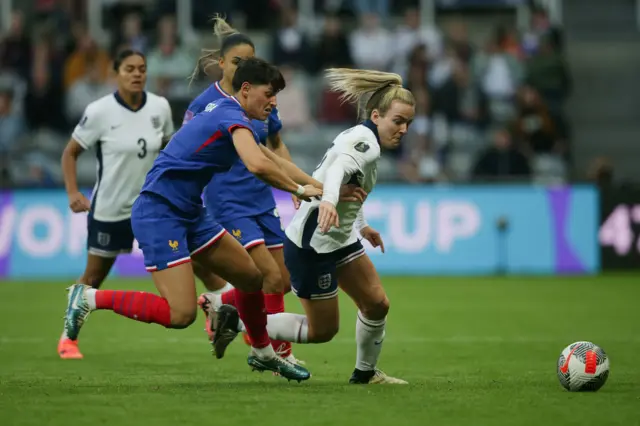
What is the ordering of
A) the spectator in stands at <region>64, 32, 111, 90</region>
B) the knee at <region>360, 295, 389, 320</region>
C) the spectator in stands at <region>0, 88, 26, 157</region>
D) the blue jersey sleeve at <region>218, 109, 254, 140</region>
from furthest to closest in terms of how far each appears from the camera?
the spectator in stands at <region>64, 32, 111, 90</region>
the spectator in stands at <region>0, 88, 26, 157</region>
the knee at <region>360, 295, 389, 320</region>
the blue jersey sleeve at <region>218, 109, 254, 140</region>

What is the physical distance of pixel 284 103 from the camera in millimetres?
19297

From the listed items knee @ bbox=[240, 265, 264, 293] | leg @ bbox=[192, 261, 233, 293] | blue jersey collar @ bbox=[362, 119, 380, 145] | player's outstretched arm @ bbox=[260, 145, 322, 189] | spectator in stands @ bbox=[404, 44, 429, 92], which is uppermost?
spectator in stands @ bbox=[404, 44, 429, 92]

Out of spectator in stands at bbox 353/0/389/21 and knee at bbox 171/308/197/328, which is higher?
spectator in stands at bbox 353/0/389/21

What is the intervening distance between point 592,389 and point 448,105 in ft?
40.1

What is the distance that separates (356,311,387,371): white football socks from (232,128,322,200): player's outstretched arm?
1063 millimetres

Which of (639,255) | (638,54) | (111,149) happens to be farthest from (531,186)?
(111,149)

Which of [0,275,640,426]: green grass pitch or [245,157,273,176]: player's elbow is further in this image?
[245,157,273,176]: player's elbow

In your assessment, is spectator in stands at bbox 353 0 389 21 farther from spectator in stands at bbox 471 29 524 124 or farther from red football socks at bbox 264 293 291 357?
red football socks at bbox 264 293 291 357

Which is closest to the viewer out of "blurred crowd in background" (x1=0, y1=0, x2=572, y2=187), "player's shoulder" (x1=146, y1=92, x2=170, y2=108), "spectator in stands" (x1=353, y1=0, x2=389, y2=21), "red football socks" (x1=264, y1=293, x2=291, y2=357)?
"red football socks" (x1=264, y1=293, x2=291, y2=357)

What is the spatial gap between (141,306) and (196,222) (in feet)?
2.13

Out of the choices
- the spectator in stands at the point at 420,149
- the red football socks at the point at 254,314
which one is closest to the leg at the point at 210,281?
the red football socks at the point at 254,314

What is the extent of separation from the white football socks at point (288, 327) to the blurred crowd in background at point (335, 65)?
9.48 meters

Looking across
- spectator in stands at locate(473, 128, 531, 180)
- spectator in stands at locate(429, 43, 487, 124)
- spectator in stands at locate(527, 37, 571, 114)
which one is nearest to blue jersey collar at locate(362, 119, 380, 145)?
spectator in stands at locate(473, 128, 531, 180)

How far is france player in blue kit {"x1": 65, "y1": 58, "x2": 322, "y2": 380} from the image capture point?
7695mm
